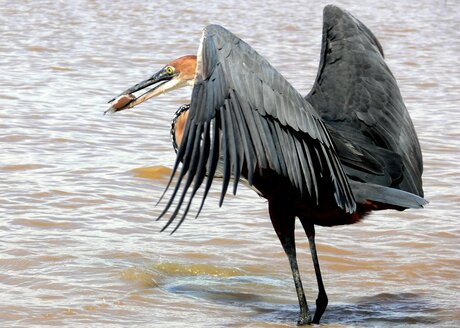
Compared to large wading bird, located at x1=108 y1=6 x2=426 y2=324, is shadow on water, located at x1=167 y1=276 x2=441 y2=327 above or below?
below

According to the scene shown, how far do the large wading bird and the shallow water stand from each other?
0.54m

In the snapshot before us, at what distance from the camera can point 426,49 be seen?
13750 millimetres

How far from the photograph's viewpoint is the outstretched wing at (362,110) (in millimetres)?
5332

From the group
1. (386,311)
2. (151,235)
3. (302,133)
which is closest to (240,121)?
(302,133)

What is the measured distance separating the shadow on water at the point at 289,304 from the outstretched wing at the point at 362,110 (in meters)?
0.59

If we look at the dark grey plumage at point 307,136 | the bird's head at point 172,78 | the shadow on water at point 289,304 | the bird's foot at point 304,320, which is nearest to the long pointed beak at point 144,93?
the bird's head at point 172,78

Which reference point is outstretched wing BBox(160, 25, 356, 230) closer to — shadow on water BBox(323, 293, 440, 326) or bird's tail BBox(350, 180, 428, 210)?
bird's tail BBox(350, 180, 428, 210)

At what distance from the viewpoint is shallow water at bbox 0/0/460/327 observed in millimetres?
5359

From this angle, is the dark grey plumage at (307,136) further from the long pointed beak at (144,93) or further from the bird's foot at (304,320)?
the long pointed beak at (144,93)

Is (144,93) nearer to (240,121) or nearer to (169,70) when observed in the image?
(169,70)

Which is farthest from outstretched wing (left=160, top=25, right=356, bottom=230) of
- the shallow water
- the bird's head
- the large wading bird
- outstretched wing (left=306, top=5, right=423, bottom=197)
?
the bird's head

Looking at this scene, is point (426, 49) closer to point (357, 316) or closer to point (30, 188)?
point (30, 188)

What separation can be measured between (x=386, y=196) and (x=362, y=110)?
856 mm

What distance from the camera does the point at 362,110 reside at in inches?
227
